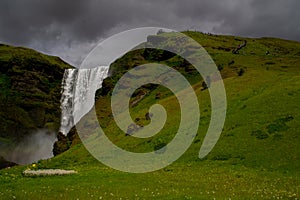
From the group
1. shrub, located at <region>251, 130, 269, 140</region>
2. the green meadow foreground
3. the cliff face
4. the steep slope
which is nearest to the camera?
the green meadow foreground

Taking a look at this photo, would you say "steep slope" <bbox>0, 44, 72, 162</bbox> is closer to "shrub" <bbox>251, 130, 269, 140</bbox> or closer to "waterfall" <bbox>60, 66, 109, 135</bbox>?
"waterfall" <bbox>60, 66, 109, 135</bbox>

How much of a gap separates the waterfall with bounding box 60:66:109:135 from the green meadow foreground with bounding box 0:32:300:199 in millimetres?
53778

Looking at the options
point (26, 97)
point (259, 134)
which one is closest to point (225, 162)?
point (259, 134)

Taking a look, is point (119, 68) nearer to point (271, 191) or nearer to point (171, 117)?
point (171, 117)

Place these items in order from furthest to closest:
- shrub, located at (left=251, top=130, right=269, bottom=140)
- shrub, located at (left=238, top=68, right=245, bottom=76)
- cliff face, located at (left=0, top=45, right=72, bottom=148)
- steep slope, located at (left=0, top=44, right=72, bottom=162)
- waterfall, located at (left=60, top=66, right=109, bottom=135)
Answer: cliff face, located at (left=0, top=45, right=72, bottom=148) → steep slope, located at (left=0, top=44, right=72, bottom=162) → waterfall, located at (left=60, top=66, right=109, bottom=135) → shrub, located at (left=238, top=68, right=245, bottom=76) → shrub, located at (left=251, top=130, right=269, bottom=140)

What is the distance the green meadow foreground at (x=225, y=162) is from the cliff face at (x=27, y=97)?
77.2m

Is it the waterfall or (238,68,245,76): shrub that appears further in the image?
the waterfall

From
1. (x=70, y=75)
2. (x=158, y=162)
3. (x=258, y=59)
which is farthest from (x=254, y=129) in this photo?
(x=70, y=75)

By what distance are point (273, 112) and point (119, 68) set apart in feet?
252

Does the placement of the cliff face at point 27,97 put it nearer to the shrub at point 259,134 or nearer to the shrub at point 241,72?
the shrub at point 241,72

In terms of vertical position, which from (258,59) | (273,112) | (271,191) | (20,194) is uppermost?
(258,59)

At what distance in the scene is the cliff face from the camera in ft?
405

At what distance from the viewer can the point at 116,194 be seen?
18500mm

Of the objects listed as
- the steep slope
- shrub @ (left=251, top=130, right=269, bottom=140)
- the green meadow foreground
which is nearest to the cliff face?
the steep slope
